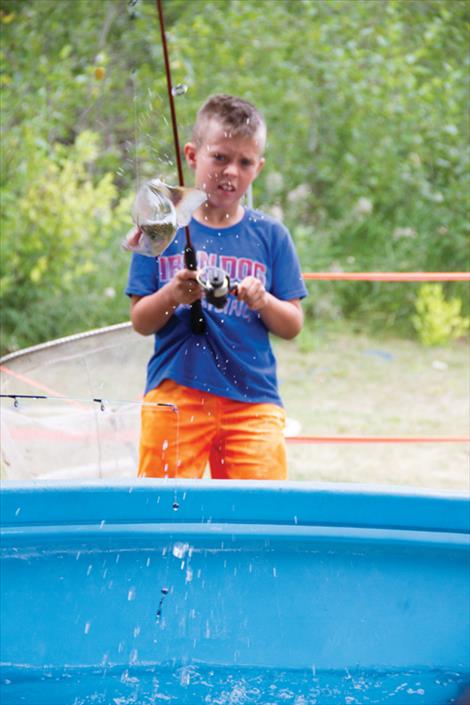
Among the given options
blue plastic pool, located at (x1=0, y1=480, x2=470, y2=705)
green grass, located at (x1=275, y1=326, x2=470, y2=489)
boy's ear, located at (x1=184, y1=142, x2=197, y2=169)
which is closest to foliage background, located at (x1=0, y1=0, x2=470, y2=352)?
green grass, located at (x1=275, y1=326, x2=470, y2=489)

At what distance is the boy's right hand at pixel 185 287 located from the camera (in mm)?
2266

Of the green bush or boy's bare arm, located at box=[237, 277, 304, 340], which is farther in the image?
the green bush

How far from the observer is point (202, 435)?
241 cm

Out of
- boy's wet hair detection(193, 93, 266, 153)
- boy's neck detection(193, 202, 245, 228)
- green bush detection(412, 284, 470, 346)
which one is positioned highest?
boy's wet hair detection(193, 93, 266, 153)

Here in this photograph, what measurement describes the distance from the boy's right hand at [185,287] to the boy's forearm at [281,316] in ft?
0.61

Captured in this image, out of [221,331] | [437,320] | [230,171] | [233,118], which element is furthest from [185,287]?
[437,320]

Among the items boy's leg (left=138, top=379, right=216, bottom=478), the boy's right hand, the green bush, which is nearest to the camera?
the boy's right hand

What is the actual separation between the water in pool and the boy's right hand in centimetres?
82

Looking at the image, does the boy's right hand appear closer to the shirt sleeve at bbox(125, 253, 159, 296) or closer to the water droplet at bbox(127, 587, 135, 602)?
the shirt sleeve at bbox(125, 253, 159, 296)

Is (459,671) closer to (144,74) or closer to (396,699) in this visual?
(396,699)

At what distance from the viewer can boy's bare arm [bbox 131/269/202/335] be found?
2.28m

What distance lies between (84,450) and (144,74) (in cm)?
360

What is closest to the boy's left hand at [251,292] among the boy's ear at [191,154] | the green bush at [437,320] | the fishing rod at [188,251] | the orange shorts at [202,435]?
the fishing rod at [188,251]

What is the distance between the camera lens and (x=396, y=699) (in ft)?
5.75
